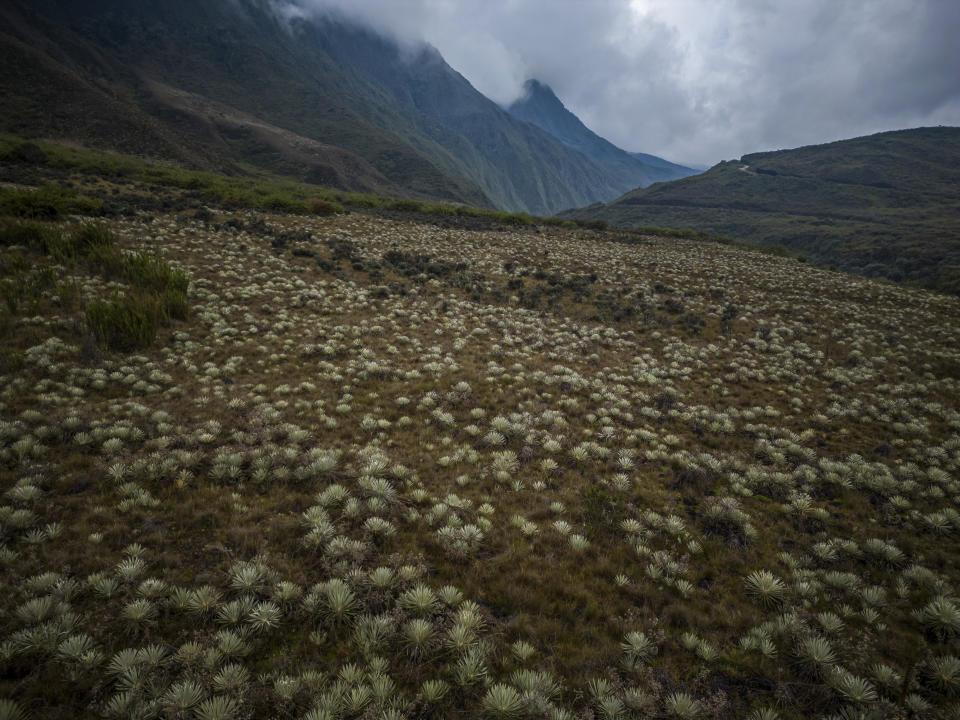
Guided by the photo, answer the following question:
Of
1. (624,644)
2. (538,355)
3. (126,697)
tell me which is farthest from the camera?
(538,355)

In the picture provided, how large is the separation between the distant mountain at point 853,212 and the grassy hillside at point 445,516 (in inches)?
2353

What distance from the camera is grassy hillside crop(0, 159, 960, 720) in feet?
16.4

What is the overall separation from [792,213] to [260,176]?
19778cm

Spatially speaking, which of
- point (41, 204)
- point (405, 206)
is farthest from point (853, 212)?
point (41, 204)

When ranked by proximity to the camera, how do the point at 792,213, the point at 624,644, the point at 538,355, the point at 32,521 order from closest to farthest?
the point at 624,644
the point at 32,521
the point at 538,355
the point at 792,213

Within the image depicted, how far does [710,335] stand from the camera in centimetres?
2267

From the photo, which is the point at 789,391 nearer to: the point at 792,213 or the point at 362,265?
the point at 362,265

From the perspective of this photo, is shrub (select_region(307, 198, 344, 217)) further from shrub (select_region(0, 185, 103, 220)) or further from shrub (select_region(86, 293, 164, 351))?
shrub (select_region(86, 293, 164, 351))

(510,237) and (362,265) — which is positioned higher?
(510,237)

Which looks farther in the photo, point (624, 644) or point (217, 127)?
point (217, 127)

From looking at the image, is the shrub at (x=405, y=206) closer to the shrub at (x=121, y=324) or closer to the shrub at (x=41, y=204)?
the shrub at (x=41, y=204)

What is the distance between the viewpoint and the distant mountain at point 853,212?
71.3 metres

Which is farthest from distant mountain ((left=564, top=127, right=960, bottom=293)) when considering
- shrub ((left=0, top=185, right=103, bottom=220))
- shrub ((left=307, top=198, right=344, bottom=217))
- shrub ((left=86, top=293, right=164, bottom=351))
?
shrub ((left=0, top=185, right=103, bottom=220))

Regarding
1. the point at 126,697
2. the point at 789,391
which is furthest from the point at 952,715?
the point at 789,391
